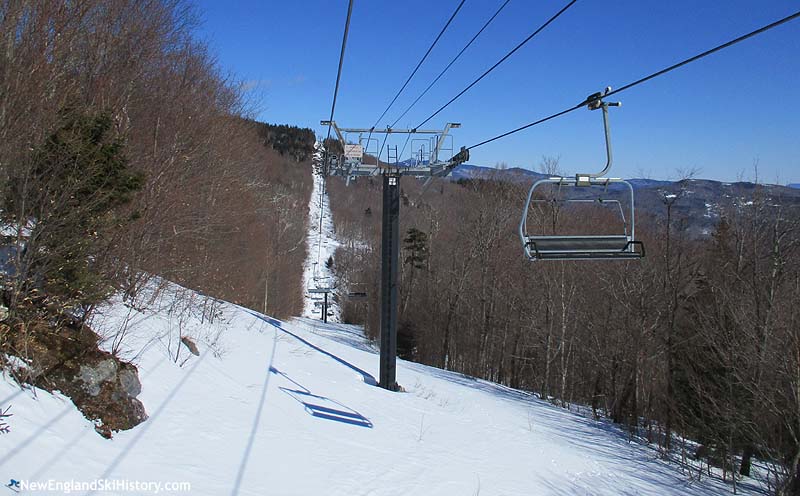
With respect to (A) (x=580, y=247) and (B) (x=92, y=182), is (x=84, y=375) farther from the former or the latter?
(A) (x=580, y=247)

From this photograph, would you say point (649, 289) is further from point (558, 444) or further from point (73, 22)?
point (73, 22)

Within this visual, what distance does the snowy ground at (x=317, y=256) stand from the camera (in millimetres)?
55744

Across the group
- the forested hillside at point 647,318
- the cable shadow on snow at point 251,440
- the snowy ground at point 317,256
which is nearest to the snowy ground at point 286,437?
the cable shadow on snow at point 251,440

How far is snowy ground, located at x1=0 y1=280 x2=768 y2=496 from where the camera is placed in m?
4.82

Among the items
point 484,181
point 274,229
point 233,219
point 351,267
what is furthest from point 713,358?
point 351,267

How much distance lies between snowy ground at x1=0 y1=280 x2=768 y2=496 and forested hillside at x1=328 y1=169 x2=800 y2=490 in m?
2.71

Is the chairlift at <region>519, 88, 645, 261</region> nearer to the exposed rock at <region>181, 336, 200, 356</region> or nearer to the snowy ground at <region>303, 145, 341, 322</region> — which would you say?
the exposed rock at <region>181, 336, 200, 356</region>

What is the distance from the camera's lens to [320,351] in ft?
51.5

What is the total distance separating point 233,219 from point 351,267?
121 feet

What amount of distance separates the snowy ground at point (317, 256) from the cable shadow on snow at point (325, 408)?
36.8 metres

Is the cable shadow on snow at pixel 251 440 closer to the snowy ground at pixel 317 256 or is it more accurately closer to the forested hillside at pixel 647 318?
the forested hillside at pixel 647 318

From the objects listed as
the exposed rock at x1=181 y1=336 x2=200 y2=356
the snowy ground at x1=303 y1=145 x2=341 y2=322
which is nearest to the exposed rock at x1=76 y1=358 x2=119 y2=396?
the exposed rock at x1=181 y1=336 x2=200 y2=356

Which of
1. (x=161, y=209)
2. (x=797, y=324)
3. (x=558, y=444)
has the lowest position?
(x=558, y=444)

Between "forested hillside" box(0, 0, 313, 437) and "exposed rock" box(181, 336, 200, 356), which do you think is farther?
"exposed rock" box(181, 336, 200, 356)
